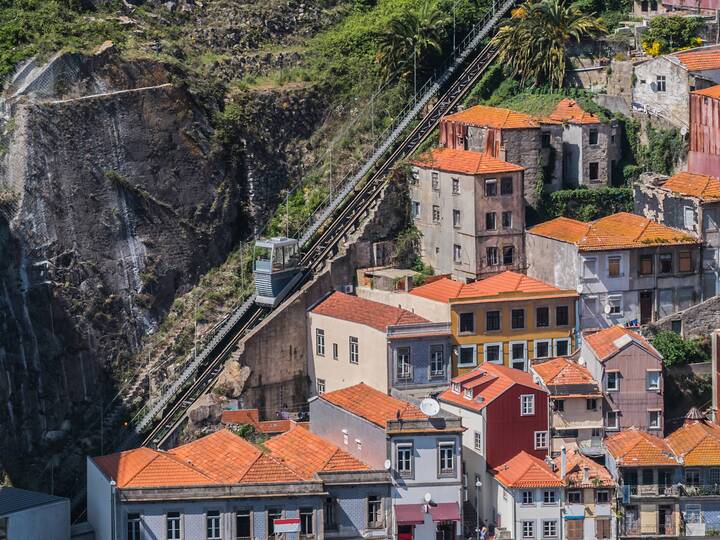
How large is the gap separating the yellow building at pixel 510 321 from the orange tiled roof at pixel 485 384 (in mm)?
2239

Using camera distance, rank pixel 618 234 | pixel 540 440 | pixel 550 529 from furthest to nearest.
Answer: pixel 618 234 < pixel 540 440 < pixel 550 529

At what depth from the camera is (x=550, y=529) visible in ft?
407

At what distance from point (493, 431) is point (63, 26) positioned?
3241 centimetres

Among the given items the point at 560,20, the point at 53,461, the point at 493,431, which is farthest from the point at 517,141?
the point at 53,461

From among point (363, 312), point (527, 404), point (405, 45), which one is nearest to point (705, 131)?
point (405, 45)

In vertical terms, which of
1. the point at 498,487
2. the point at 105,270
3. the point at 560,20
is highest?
the point at 560,20

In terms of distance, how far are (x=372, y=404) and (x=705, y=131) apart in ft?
77.3

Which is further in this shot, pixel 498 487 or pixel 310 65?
pixel 310 65

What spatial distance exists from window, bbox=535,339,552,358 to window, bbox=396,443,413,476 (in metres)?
12.3

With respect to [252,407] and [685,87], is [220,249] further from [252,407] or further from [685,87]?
[685,87]

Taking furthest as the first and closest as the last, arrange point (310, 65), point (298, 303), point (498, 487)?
point (310, 65), point (298, 303), point (498, 487)

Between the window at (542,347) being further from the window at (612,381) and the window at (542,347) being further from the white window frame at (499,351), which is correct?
the window at (612,381)

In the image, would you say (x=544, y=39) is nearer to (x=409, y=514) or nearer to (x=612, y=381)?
(x=612, y=381)

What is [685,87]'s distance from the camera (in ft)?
454
